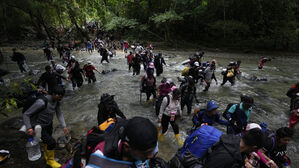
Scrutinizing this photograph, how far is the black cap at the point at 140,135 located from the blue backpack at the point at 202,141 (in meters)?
1.24

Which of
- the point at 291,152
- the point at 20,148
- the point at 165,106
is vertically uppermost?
the point at 165,106

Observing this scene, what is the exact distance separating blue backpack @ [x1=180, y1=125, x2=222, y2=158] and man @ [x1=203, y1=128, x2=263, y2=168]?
111 mm

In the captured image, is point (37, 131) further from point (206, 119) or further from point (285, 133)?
point (285, 133)

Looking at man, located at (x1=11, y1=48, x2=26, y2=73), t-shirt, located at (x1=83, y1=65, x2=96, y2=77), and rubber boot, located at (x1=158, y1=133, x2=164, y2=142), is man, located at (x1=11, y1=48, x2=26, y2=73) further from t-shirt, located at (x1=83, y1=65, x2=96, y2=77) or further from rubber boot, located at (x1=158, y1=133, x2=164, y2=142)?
rubber boot, located at (x1=158, y1=133, x2=164, y2=142)

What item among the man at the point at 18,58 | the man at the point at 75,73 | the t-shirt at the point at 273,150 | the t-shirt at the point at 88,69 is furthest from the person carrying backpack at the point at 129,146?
the man at the point at 18,58

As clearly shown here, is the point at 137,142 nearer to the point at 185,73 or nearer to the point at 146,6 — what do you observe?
the point at 185,73

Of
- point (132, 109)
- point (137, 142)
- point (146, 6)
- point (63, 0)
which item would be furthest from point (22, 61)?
point (146, 6)

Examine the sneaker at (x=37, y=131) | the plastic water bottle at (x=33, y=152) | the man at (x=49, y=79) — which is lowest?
the plastic water bottle at (x=33, y=152)

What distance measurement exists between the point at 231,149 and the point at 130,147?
126 cm

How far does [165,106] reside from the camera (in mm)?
4477

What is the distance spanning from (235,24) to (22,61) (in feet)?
77.9

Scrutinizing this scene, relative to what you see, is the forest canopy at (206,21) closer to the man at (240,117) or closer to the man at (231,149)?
the man at (240,117)

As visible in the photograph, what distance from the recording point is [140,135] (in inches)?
48.0

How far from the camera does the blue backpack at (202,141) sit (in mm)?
2214
